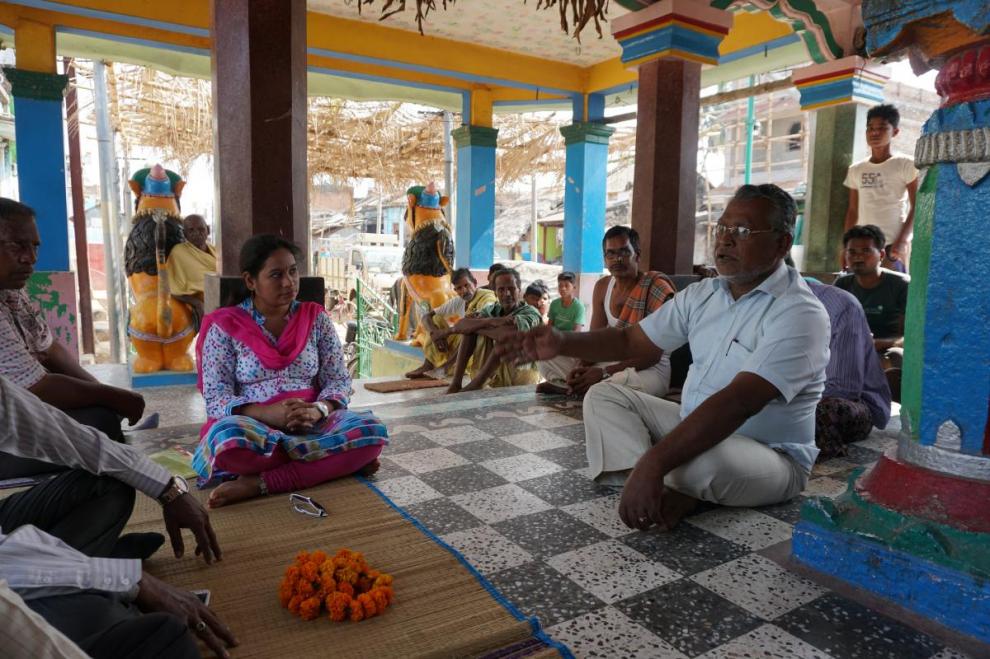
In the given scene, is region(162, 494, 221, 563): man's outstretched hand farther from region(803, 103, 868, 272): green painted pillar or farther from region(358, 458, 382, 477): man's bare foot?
region(803, 103, 868, 272): green painted pillar

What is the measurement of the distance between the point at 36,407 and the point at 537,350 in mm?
1655

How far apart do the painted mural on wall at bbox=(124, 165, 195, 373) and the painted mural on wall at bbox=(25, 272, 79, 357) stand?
1.33 metres

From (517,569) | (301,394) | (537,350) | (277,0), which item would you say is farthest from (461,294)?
(517,569)

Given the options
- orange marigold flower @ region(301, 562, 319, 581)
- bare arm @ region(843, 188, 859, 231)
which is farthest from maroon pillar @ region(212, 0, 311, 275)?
bare arm @ region(843, 188, 859, 231)

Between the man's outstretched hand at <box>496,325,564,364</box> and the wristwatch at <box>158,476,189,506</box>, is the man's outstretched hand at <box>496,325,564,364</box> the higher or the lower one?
the higher one

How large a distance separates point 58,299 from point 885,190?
858cm

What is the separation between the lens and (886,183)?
6141 millimetres

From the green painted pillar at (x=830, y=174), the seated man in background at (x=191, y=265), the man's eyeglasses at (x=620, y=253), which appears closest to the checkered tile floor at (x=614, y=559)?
the man's eyeglasses at (x=620, y=253)

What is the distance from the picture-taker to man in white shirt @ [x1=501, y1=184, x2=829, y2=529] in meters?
2.38

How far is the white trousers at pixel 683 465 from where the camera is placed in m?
2.58

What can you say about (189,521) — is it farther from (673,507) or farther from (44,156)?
(44,156)

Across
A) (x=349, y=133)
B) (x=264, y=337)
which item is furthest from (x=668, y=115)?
(x=349, y=133)

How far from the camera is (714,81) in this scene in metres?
9.90

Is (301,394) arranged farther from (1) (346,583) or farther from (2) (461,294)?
(2) (461,294)
